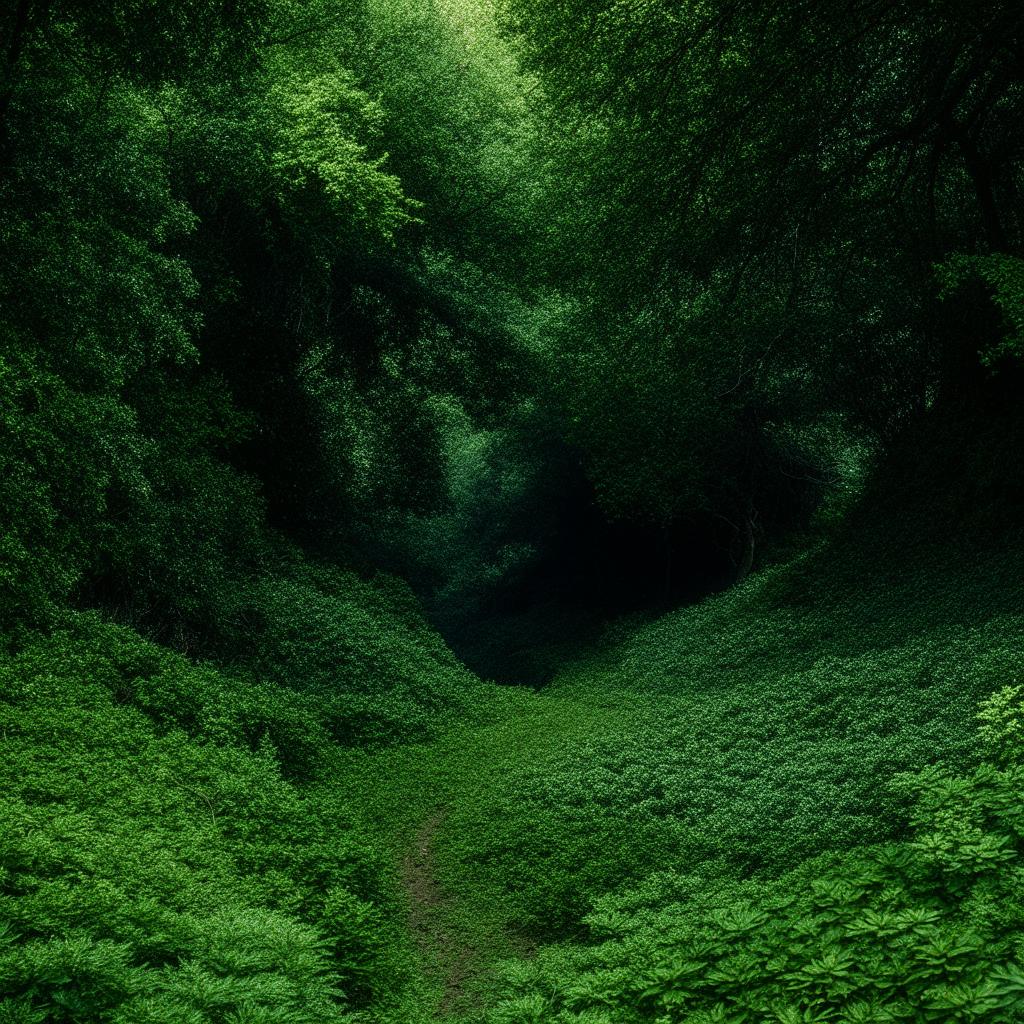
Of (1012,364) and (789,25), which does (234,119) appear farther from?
(1012,364)

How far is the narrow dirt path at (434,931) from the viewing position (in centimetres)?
848

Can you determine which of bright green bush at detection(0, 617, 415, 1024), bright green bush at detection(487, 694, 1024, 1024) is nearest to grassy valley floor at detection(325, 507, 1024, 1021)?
bright green bush at detection(487, 694, 1024, 1024)

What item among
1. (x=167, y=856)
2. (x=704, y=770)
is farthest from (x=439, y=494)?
(x=167, y=856)

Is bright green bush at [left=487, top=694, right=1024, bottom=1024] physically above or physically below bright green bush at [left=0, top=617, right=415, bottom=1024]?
below

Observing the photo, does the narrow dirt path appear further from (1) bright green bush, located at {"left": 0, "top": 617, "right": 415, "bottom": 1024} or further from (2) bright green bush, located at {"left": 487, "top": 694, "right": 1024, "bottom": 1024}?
(2) bright green bush, located at {"left": 487, "top": 694, "right": 1024, "bottom": 1024}

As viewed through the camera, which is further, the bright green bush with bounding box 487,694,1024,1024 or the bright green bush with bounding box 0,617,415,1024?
the bright green bush with bounding box 0,617,415,1024

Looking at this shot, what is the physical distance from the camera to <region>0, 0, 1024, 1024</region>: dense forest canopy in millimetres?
6891

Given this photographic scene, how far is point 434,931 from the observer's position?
31.5ft

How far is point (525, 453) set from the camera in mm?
32500

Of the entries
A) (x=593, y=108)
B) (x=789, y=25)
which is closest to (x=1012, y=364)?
(x=789, y=25)

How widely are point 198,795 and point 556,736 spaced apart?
739 centimetres

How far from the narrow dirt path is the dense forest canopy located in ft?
0.25

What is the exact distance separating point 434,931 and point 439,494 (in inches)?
776

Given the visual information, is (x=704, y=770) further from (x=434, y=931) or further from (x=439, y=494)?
(x=439, y=494)
